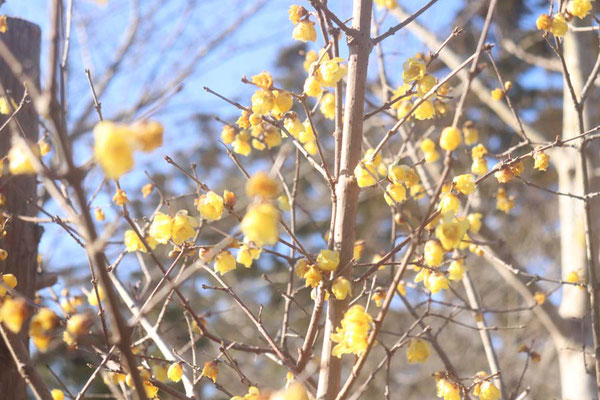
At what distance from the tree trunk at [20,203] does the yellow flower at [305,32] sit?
1.22 m

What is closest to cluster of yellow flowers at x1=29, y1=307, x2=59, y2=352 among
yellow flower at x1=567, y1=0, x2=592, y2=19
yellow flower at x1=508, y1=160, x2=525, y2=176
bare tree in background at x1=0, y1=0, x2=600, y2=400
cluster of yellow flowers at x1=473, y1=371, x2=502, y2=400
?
bare tree in background at x1=0, y1=0, x2=600, y2=400

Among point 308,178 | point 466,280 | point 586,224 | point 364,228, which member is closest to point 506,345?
point 364,228

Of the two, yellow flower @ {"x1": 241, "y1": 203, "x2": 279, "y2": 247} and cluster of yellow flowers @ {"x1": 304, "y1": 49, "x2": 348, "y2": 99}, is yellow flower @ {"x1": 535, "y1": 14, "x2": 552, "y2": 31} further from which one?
yellow flower @ {"x1": 241, "y1": 203, "x2": 279, "y2": 247}

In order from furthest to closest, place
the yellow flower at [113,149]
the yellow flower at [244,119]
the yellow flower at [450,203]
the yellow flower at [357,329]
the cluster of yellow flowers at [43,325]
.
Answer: the yellow flower at [244,119], the yellow flower at [450,203], the yellow flower at [357,329], the cluster of yellow flowers at [43,325], the yellow flower at [113,149]

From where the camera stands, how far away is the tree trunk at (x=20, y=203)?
2229mm

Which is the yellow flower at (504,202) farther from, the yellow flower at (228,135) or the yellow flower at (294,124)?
the yellow flower at (228,135)

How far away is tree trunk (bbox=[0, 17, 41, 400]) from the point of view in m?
2.23

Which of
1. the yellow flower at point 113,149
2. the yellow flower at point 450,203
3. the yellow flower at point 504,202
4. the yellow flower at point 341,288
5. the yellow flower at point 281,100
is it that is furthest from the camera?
the yellow flower at point 504,202

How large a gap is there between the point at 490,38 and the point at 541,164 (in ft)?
24.9

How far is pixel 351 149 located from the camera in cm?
178

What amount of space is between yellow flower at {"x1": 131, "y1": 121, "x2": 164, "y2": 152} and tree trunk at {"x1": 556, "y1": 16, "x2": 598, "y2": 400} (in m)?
2.79

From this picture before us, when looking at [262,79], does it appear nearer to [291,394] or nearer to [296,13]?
[296,13]

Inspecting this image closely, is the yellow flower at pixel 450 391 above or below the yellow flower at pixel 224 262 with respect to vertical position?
below

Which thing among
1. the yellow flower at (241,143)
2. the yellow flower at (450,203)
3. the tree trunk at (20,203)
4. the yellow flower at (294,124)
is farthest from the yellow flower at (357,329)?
the tree trunk at (20,203)
